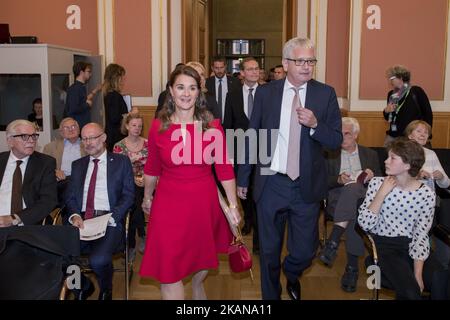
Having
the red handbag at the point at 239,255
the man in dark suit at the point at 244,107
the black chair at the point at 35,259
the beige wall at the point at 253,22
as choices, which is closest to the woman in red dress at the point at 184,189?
the red handbag at the point at 239,255

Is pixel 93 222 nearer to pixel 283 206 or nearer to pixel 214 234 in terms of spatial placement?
pixel 214 234

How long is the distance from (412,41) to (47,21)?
563 cm

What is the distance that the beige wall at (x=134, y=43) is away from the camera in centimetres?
907

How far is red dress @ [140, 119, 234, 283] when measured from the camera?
337 cm

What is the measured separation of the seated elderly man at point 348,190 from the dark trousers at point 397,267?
805 millimetres

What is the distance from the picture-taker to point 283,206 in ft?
12.8

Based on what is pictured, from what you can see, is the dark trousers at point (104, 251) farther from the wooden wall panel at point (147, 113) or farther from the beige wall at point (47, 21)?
the beige wall at point (47, 21)

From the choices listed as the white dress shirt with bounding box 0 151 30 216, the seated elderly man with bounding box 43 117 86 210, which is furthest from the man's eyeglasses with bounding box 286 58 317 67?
the seated elderly man with bounding box 43 117 86 210

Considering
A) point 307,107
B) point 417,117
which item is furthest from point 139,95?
point 307,107

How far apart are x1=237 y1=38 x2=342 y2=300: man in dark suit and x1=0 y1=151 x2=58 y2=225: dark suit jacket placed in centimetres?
Result: 135

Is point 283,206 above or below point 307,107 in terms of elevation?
below

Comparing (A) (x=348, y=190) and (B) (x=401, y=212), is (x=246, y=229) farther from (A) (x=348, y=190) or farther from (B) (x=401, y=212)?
(B) (x=401, y=212)

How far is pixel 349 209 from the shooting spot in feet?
15.8

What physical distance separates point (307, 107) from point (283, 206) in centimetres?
67
